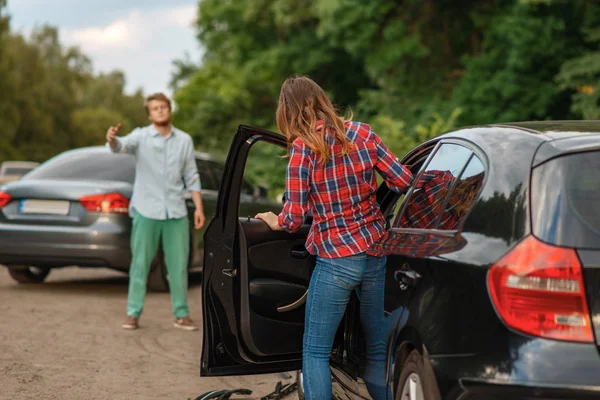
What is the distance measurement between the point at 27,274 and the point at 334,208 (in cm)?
848

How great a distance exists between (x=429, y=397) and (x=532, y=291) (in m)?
0.63

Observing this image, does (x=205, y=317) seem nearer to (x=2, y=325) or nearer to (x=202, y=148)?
(x=2, y=325)

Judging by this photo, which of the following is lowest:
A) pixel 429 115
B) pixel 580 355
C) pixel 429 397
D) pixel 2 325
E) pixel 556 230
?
pixel 2 325

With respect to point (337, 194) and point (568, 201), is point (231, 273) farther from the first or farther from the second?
point (568, 201)

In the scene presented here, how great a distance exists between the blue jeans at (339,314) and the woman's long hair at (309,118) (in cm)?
49

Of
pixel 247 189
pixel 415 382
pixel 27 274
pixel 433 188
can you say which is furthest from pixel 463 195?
pixel 247 189

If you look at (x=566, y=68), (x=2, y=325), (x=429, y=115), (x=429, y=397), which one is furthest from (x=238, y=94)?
(x=429, y=397)

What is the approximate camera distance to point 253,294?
17.1 feet

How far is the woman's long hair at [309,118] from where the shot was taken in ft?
15.0

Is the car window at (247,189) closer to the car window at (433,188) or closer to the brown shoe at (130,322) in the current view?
the brown shoe at (130,322)

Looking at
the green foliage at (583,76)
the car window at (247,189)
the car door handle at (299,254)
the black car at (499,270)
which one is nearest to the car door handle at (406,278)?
the black car at (499,270)

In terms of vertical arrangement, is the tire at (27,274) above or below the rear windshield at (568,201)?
below

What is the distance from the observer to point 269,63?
31688 millimetres

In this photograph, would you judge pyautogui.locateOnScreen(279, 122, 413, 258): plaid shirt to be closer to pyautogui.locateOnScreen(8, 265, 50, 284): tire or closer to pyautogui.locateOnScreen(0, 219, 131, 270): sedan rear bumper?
pyautogui.locateOnScreen(0, 219, 131, 270): sedan rear bumper
